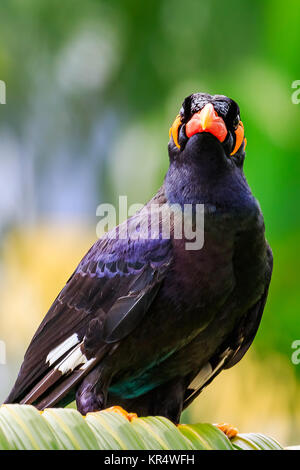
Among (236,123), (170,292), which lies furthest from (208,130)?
(170,292)

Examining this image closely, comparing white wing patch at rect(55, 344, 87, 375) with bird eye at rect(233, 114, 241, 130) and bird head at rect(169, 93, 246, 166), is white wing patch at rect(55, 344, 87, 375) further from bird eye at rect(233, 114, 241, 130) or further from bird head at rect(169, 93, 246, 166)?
bird eye at rect(233, 114, 241, 130)

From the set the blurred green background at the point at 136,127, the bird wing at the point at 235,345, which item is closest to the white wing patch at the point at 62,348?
the bird wing at the point at 235,345

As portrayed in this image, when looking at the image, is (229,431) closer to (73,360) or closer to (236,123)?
(73,360)

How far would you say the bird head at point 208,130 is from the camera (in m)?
1.53

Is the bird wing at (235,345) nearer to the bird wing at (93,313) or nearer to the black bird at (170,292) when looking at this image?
the black bird at (170,292)

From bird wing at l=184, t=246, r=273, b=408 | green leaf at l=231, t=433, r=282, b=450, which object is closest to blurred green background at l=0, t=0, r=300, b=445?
bird wing at l=184, t=246, r=273, b=408

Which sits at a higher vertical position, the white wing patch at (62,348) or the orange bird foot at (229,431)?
the white wing patch at (62,348)

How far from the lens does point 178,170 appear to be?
5.35 feet

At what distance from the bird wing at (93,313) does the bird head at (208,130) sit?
219 mm

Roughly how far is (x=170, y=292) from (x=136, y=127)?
187cm

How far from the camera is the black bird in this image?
4.98 ft

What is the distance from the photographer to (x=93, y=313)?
1608 millimetres

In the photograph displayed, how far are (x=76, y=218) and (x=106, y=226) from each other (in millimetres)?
304

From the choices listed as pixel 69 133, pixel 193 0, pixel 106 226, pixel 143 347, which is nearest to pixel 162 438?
pixel 143 347
